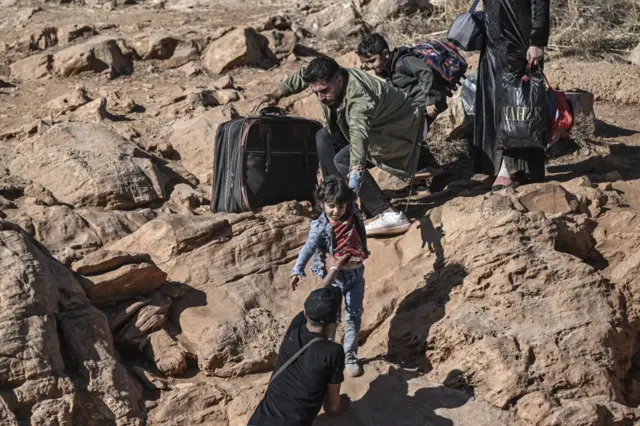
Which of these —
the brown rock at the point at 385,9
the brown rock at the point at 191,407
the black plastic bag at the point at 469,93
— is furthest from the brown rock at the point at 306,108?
the brown rock at the point at 191,407

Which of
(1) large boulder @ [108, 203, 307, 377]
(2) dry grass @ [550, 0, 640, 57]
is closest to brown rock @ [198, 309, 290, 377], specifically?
(1) large boulder @ [108, 203, 307, 377]

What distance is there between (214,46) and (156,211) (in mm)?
3710

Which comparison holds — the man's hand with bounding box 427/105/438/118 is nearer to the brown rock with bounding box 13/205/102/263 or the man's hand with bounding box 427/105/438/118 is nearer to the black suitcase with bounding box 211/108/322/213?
the black suitcase with bounding box 211/108/322/213

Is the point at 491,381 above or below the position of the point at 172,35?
below

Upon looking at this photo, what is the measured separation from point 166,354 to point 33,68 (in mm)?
5250

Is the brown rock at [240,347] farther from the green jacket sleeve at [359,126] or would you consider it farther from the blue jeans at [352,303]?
the green jacket sleeve at [359,126]

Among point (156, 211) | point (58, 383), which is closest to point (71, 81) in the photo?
point (156, 211)

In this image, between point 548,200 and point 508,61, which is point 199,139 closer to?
point 508,61

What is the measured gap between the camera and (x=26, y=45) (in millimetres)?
9609

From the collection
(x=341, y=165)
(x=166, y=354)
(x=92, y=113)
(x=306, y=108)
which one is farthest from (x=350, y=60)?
(x=166, y=354)

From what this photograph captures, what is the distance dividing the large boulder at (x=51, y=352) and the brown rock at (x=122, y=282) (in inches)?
6.9

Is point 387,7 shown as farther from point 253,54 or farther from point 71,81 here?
point 71,81

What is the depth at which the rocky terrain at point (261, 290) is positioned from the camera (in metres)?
4.50

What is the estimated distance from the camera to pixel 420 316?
5074 millimetres
